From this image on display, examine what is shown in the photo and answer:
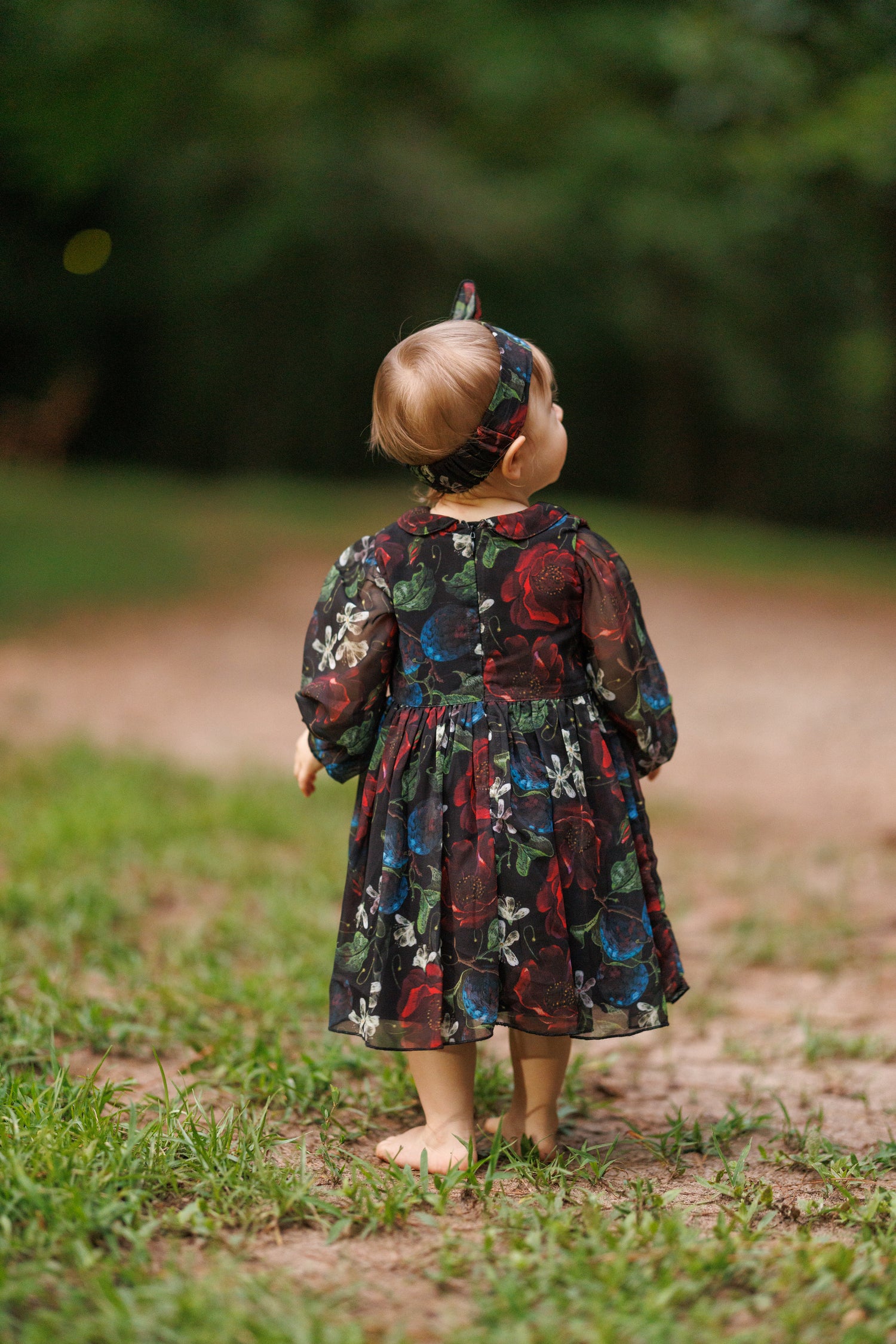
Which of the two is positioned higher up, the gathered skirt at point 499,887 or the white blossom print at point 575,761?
the white blossom print at point 575,761

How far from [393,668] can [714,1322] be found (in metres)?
1.05

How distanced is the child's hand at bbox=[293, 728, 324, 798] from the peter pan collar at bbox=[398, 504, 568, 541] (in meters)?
0.40

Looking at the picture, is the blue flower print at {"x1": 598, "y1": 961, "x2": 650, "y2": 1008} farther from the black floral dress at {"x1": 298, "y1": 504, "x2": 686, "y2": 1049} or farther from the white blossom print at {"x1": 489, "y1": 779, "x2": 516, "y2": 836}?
the white blossom print at {"x1": 489, "y1": 779, "x2": 516, "y2": 836}

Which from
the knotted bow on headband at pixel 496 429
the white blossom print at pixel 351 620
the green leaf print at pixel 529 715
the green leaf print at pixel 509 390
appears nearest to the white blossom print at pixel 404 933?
the green leaf print at pixel 529 715

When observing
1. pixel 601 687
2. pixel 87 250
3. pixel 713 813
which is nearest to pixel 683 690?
pixel 713 813

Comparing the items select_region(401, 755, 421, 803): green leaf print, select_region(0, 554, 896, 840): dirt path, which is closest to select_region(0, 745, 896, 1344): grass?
select_region(401, 755, 421, 803): green leaf print

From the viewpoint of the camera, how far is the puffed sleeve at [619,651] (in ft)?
6.45

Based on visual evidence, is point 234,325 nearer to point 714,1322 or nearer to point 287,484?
point 287,484

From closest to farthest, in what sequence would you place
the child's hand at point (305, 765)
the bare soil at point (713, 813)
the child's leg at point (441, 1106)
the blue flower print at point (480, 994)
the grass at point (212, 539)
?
1. the blue flower print at point (480, 994)
2. the child's leg at point (441, 1106)
3. the child's hand at point (305, 765)
4. the bare soil at point (713, 813)
5. the grass at point (212, 539)

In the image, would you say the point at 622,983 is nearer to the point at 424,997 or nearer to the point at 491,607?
the point at 424,997

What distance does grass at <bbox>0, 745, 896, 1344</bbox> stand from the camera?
1476 mm

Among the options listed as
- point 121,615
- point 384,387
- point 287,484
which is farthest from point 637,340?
→ point 384,387

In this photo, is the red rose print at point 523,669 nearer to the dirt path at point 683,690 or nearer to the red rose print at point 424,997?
the red rose print at point 424,997

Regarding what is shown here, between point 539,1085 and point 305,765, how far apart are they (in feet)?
2.15
